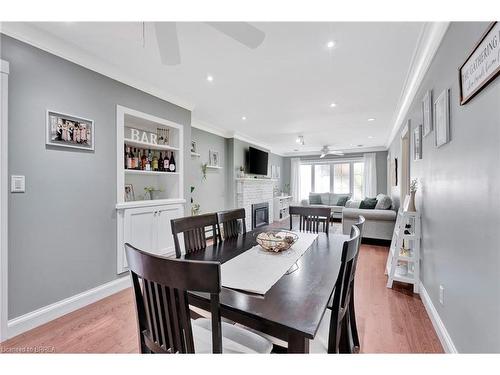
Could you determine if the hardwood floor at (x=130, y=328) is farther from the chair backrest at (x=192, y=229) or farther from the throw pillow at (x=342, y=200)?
the throw pillow at (x=342, y=200)

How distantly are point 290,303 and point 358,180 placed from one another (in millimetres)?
8083

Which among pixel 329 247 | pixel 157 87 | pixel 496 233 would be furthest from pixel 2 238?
pixel 496 233

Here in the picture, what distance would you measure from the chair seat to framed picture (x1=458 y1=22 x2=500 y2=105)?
1.60 metres

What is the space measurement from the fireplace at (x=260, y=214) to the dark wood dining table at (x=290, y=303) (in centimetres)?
454

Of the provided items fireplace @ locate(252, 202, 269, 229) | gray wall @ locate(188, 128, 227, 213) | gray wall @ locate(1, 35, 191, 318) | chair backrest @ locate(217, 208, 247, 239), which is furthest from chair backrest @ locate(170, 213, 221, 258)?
fireplace @ locate(252, 202, 269, 229)

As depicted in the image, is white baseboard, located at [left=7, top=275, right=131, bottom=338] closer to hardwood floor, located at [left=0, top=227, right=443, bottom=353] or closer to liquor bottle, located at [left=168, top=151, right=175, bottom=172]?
hardwood floor, located at [left=0, top=227, right=443, bottom=353]

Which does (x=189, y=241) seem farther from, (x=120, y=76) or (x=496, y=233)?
(x=120, y=76)

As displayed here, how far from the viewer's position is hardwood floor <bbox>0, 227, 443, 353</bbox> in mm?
1622

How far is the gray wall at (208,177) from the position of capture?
14.8 feet

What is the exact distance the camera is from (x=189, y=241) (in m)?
1.66

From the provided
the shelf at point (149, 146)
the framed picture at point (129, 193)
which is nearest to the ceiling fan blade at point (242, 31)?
the shelf at point (149, 146)
